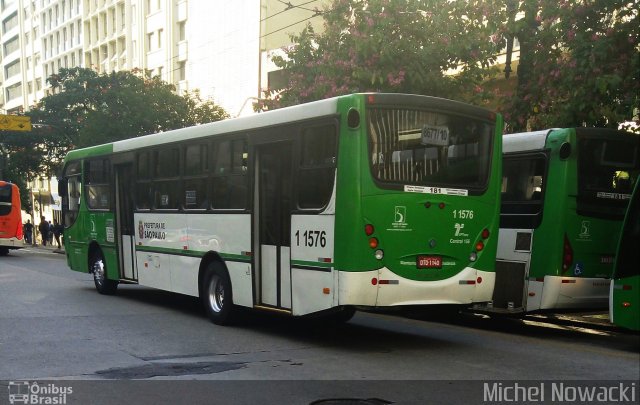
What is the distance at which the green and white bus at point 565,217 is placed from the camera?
11250mm

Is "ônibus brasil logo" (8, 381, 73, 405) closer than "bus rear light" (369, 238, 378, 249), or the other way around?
"ônibus brasil logo" (8, 381, 73, 405)

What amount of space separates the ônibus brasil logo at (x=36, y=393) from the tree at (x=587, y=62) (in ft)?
28.4

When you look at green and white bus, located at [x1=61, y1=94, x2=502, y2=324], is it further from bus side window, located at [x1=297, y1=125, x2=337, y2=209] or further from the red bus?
the red bus

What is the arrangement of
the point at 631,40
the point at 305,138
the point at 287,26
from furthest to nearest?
1. the point at 287,26
2. the point at 631,40
3. the point at 305,138

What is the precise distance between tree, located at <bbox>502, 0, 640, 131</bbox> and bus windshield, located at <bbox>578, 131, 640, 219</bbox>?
3.44ft

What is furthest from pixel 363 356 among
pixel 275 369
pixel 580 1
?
pixel 580 1

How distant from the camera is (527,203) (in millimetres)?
11781

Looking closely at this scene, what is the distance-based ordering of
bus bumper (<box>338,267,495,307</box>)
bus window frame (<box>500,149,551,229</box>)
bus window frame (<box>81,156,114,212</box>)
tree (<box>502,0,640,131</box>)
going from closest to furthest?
1. bus bumper (<box>338,267,495,307</box>)
2. bus window frame (<box>500,149,551,229</box>)
3. tree (<box>502,0,640,131</box>)
4. bus window frame (<box>81,156,114,212</box>)

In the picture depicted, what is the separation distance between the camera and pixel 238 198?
37.5 ft

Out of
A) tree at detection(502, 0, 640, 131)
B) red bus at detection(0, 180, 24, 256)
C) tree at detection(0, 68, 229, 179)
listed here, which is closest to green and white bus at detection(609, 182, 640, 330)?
tree at detection(502, 0, 640, 131)

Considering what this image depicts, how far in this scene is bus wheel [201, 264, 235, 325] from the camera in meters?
11.7

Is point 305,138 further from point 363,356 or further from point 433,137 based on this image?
point 363,356

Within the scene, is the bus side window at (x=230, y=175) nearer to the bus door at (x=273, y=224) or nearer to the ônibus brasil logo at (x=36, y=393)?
the bus door at (x=273, y=224)

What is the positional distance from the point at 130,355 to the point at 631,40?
903 cm
